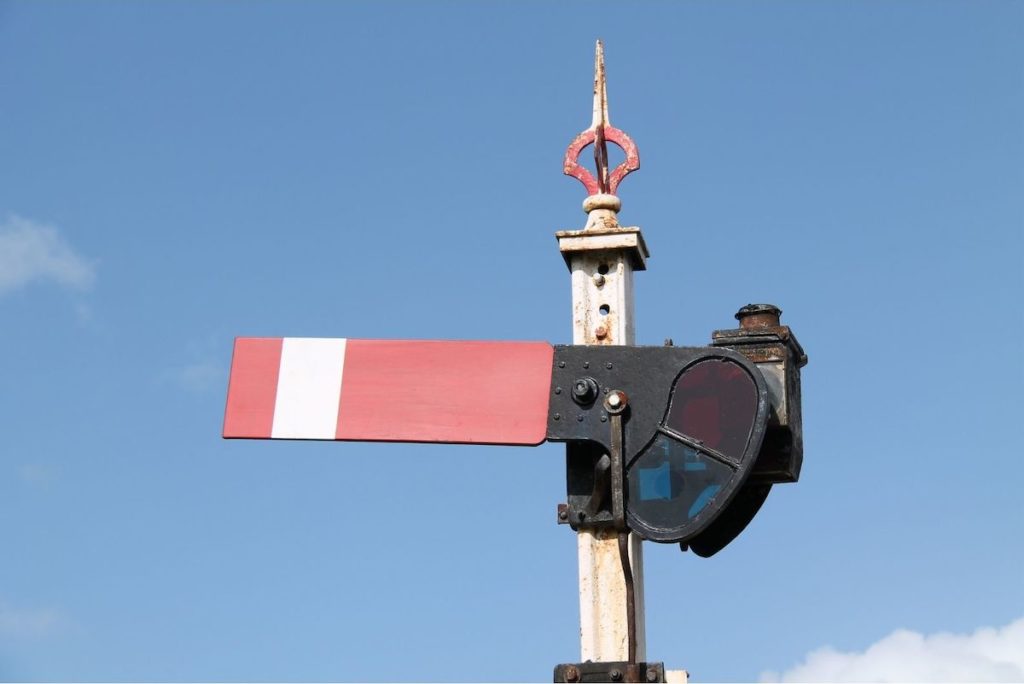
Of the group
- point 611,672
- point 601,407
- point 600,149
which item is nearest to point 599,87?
point 600,149

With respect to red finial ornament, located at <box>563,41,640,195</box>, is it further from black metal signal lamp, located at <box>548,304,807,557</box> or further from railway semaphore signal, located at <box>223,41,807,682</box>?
black metal signal lamp, located at <box>548,304,807,557</box>

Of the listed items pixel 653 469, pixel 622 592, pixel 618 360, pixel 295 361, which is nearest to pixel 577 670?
pixel 622 592

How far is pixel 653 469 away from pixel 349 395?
0.91 m

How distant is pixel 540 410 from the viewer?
426 cm

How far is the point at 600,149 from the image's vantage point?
462 cm

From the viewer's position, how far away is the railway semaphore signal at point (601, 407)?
412 centimetres

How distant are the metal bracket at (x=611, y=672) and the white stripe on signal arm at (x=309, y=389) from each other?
3.11 ft

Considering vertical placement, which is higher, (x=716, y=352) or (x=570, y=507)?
(x=716, y=352)

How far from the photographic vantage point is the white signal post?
4219 millimetres

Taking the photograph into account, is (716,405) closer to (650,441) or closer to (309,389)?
(650,441)

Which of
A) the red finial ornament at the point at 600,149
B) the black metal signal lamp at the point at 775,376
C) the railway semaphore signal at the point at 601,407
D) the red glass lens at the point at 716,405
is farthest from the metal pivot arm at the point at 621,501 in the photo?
the red finial ornament at the point at 600,149

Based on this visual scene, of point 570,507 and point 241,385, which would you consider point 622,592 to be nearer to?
point 570,507

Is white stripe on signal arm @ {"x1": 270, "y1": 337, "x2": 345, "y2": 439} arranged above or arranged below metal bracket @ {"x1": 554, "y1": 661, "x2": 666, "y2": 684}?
above

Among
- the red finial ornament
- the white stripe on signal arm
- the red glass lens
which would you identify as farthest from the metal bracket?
the red finial ornament
